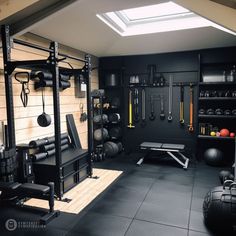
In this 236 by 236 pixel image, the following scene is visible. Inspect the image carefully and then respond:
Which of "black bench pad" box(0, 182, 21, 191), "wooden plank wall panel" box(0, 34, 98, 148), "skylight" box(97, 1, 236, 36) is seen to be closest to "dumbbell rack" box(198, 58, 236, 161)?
"skylight" box(97, 1, 236, 36)

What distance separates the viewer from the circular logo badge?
226 centimetres

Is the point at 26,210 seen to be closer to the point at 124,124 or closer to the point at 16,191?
the point at 16,191

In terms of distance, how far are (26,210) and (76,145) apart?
1550 millimetres

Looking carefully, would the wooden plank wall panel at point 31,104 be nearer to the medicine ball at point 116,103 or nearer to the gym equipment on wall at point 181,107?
the medicine ball at point 116,103

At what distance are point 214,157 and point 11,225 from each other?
3.51 m

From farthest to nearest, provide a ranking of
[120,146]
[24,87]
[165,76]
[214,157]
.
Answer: [120,146]
[165,76]
[214,157]
[24,87]

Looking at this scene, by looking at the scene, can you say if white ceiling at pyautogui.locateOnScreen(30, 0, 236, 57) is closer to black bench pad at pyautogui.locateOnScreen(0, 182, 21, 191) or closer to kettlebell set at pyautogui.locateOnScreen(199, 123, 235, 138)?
kettlebell set at pyautogui.locateOnScreen(199, 123, 235, 138)

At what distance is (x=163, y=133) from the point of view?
5.09m

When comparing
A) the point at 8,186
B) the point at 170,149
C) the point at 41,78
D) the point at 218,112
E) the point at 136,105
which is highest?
the point at 41,78

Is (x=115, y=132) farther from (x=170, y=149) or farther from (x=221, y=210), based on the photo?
(x=221, y=210)

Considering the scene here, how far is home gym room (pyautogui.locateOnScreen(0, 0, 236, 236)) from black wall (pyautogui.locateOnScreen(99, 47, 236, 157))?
2cm

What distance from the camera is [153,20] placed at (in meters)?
3.93

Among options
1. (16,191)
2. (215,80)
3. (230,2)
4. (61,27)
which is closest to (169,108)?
(215,80)

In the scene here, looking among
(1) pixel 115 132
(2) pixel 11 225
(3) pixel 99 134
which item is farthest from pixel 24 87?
(1) pixel 115 132
